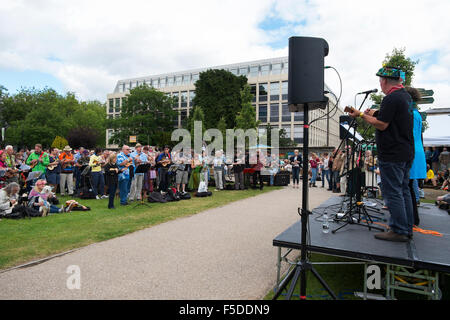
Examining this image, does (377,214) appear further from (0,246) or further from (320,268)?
(0,246)

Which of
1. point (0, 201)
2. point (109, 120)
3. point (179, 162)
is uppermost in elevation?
point (109, 120)

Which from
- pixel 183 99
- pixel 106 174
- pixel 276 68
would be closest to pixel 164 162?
pixel 106 174

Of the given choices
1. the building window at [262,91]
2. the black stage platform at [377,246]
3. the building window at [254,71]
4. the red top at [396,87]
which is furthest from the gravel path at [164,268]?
the building window at [254,71]

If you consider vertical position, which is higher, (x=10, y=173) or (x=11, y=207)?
(x=10, y=173)

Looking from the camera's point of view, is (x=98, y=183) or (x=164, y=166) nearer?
(x=164, y=166)

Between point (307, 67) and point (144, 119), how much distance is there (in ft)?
190

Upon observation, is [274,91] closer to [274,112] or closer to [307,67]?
[274,112]

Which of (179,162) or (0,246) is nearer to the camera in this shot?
(0,246)

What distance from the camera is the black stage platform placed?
286 cm

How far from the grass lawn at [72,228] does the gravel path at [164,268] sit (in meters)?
0.46

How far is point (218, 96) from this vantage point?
169ft
